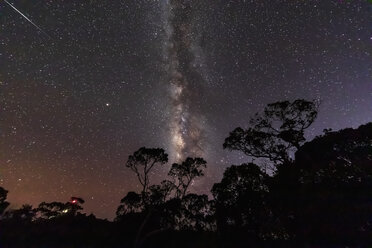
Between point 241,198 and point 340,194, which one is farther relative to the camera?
point 241,198

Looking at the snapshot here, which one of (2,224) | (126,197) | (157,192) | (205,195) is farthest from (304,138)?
(2,224)

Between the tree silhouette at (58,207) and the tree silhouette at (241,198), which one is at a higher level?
the tree silhouette at (58,207)

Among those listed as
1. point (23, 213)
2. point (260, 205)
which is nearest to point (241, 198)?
point (260, 205)

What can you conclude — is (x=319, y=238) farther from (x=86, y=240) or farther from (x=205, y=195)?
(x=86, y=240)

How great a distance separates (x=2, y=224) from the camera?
98.1 ft

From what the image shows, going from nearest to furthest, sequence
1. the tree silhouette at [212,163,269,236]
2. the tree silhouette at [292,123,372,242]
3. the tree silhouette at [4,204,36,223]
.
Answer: the tree silhouette at [292,123,372,242]
the tree silhouette at [212,163,269,236]
the tree silhouette at [4,204,36,223]

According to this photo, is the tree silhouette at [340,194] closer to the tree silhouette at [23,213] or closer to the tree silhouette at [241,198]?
the tree silhouette at [241,198]

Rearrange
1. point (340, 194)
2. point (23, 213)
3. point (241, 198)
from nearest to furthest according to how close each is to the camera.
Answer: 1. point (340, 194)
2. point (241, 198)
3. point (23, 213)

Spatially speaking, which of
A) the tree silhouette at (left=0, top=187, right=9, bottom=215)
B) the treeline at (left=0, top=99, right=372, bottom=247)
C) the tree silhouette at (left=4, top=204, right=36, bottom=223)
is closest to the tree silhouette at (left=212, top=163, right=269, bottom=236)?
the treeline at (left=0, top=99, right=372, bottom=247)

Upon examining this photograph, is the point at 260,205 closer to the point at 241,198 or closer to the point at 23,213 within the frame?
the point at 241,198

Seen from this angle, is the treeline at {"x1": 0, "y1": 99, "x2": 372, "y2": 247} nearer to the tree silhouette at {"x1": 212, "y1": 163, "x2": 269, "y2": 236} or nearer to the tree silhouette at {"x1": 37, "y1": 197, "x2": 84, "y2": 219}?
the tree silhouette at {"x1": 212, "y1": 163, "x2": 269, "y2": 236}

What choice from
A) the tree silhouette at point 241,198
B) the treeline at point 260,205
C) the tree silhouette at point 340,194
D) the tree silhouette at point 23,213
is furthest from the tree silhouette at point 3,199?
the tree silhouette at point 340,194

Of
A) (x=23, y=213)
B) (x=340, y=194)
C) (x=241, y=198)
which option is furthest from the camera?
(x=23, y=213)

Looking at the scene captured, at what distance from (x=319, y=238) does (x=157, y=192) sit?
16709 mm
